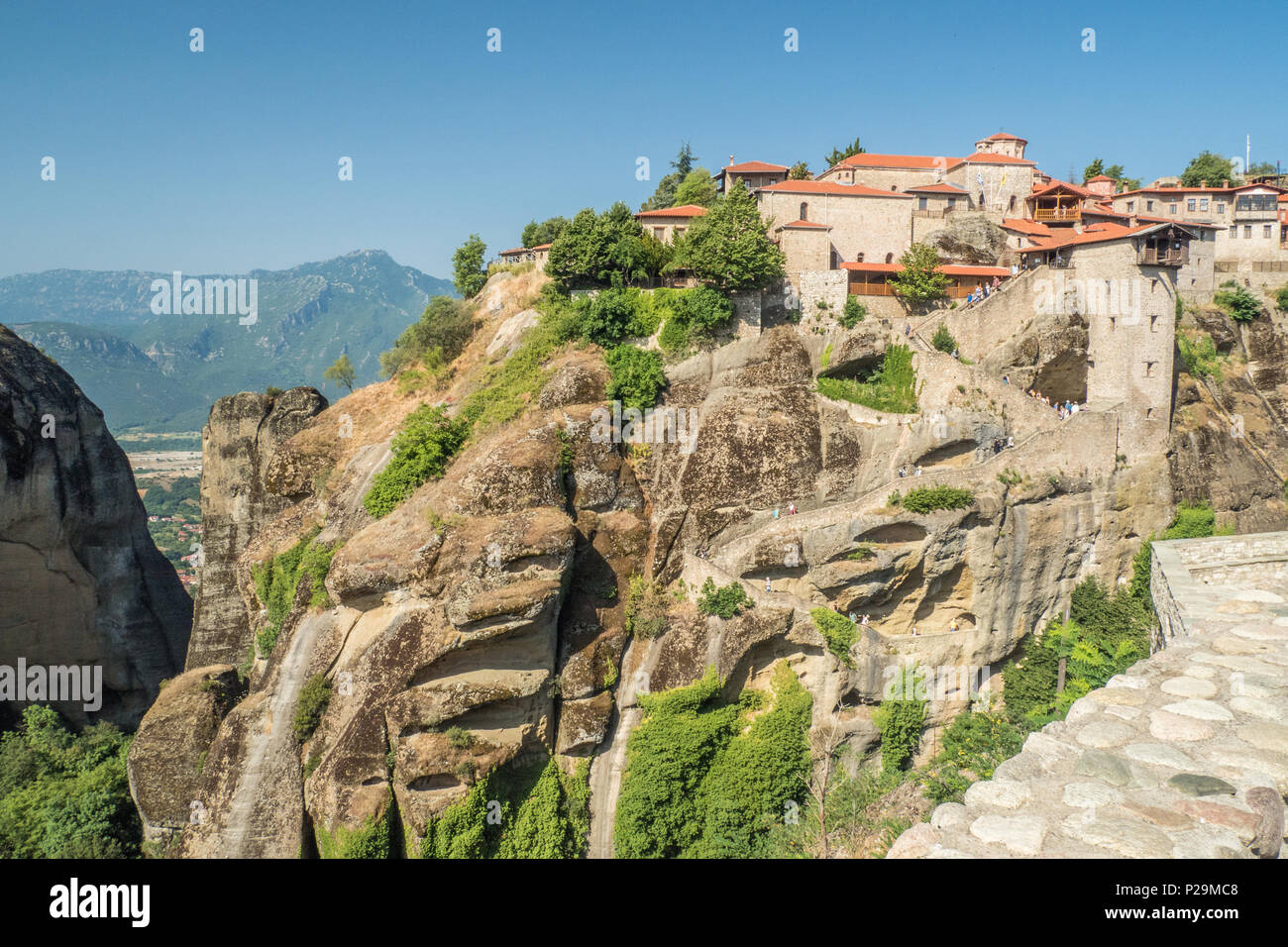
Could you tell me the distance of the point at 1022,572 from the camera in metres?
31.0

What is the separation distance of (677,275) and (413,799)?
2515 cm

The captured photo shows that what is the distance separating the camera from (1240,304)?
1602 inches

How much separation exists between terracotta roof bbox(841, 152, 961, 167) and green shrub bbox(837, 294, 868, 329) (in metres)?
13.0

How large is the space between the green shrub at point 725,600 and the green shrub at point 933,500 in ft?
21.8

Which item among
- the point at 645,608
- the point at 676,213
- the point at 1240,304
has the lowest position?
the point at 645,608

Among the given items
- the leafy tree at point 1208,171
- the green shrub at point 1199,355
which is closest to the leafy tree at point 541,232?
the green shrub at point 1199,355

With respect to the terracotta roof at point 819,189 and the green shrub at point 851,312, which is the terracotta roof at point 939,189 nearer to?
the terracotta roof at point 819,189

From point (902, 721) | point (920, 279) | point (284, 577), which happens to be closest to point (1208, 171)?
point (920, 279)

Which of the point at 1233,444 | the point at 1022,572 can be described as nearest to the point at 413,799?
the point at 1022,572

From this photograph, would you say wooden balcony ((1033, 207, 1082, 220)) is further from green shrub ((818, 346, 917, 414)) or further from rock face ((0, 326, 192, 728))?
rock face ((0, 326, 192, 728))

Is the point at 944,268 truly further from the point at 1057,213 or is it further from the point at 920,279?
the point at 1057,213

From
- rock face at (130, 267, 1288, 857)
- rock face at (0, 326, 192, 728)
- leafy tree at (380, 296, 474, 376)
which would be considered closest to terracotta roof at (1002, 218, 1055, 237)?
rock face at (130, 267, 1288, 857)

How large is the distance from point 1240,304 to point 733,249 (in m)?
27.3

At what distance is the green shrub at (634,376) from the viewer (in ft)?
102
